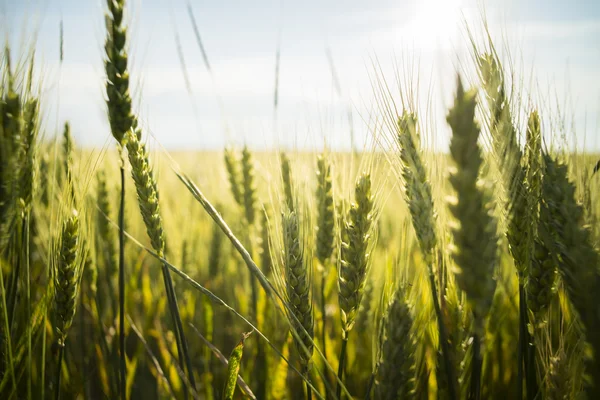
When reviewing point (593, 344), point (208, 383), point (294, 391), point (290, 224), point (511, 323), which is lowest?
point (294, 391)

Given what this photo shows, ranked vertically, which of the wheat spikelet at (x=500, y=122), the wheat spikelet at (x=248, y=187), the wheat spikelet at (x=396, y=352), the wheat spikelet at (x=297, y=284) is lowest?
the wheat spikelet at (x=396, y=352)

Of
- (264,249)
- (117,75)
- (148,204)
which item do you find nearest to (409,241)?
(148,204)

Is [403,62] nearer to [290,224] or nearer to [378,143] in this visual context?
[378,143]

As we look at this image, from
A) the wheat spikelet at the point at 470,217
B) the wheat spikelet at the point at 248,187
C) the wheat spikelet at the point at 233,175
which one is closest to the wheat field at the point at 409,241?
the wheat spikelet at the point at 470,217

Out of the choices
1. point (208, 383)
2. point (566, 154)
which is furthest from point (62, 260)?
point (566, 154)

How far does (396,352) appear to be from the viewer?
0.97 metres

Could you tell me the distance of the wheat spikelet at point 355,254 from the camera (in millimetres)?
1013

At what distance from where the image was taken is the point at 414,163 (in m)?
0.98

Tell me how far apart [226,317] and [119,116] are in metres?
1.89

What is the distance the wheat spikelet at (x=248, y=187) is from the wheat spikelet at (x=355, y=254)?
3.30 ft

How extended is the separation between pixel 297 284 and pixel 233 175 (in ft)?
4.12

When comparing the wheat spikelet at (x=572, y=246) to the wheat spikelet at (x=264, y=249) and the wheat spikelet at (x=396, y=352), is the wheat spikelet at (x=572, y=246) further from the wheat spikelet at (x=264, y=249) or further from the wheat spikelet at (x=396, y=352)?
the wheat spikelet at (x=264, y=249)

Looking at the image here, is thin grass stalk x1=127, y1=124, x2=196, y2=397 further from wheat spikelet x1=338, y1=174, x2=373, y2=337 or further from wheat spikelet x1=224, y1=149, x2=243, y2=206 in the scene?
wheat spikelet x1=224, y1=149, x2=243, y2=206

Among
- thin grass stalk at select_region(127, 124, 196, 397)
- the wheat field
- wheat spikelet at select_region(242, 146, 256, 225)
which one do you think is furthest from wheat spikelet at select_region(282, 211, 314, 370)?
wheat spikelet at select_region(242, 146, 256, 225)
